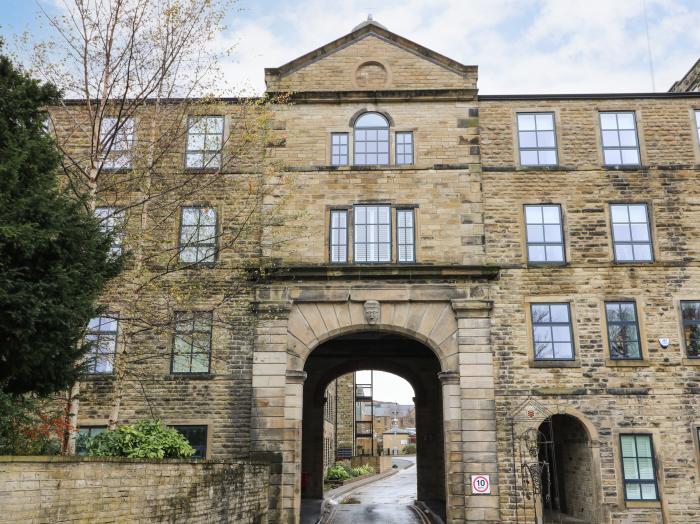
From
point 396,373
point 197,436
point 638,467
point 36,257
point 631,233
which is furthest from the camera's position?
point 396,373

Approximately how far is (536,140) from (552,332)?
19.0ft

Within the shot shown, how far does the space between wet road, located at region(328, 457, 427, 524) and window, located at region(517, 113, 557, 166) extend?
1184 centimetres

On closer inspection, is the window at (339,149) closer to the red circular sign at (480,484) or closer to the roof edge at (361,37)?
the roof edge at (361,37)

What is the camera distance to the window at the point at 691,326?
18.4 metres

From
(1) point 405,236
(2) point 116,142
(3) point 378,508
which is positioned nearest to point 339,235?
(1) point 405,236

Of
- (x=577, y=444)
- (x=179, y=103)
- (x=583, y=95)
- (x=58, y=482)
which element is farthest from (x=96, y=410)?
(x=583, y=95)

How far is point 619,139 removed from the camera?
793 inches

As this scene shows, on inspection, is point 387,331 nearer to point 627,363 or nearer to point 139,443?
point 627,363

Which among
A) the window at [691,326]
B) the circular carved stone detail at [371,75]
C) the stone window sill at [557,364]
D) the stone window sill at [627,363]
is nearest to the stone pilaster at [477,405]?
the stone window sill at [557,364]

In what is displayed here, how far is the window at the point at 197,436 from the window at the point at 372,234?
20.9ft

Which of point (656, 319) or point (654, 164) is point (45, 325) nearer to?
point (656, 319)

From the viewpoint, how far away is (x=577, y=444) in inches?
750

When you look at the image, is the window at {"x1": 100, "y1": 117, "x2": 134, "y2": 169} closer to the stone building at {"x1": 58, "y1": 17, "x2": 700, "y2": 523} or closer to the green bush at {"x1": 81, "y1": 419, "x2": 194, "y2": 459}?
the stone building at {"x1": 58, "y1": 17, "x2": 700, "y2": 523}

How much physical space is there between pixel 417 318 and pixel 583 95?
855 cm
